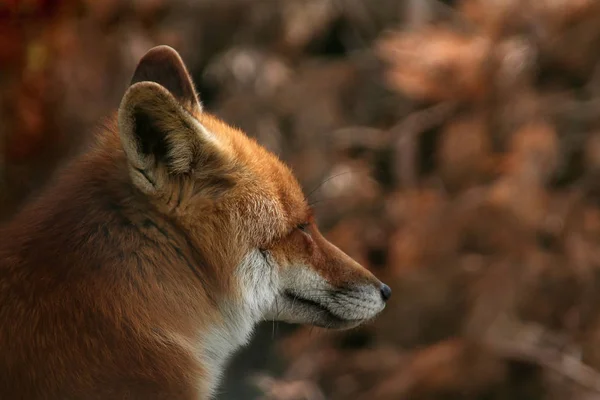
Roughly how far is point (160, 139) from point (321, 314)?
0.92 meters

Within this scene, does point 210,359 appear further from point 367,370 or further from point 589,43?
point 589,43

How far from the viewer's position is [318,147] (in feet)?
25.9

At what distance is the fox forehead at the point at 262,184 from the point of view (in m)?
2.75

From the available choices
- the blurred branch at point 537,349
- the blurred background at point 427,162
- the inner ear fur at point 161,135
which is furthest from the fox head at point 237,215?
the blurred branch at point 537,349

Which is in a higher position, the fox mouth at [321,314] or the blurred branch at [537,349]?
the fox mouth at [321,314]

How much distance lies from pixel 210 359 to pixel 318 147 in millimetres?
5253

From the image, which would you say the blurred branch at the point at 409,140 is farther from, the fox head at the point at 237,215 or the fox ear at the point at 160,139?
the fox ear at the point at 160,139

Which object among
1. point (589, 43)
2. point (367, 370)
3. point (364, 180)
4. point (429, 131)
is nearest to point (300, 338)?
point (367, 370)

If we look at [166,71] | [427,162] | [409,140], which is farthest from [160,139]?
[427,162]

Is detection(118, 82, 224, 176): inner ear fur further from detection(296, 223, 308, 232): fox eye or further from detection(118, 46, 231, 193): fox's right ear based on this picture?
detection(296, 223, 308, 232): fox eye

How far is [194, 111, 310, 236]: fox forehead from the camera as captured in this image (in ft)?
9.01

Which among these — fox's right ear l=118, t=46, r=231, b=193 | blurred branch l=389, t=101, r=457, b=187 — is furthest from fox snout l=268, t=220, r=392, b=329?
blurred branch l=389, t=101, r=457, b=187

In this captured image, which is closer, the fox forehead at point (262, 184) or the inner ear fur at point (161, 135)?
the inner ear fur at point (161, 135)

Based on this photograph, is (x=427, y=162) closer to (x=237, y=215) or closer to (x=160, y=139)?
(x=237, y=215)
